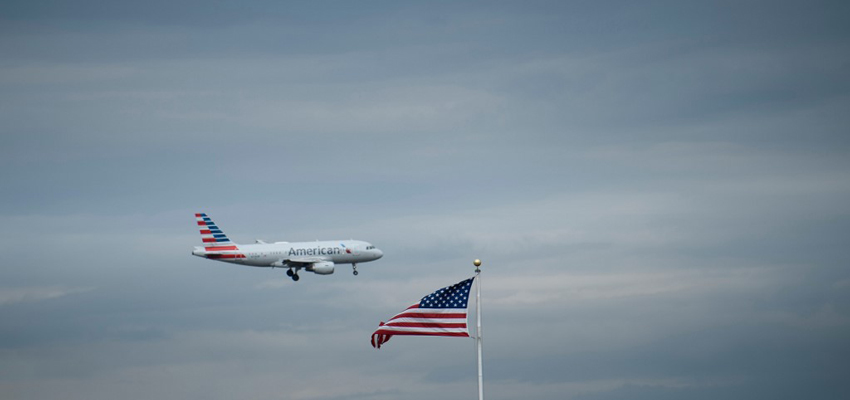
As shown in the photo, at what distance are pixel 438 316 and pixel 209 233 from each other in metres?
117

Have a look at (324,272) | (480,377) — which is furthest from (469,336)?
(324,272)

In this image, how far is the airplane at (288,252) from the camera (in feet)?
631

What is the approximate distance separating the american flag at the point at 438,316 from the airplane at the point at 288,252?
10733cm

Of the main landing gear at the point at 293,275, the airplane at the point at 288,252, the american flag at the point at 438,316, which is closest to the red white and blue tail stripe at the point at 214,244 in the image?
the airplane at the point at 288,252

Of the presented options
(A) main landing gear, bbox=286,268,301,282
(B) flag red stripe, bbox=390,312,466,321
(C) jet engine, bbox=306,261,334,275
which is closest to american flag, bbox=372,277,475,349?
(B) flag red stripe, bbox=390,312,466,321

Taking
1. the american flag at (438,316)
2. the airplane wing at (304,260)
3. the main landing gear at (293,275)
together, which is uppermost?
the airplane wing at (304,260)

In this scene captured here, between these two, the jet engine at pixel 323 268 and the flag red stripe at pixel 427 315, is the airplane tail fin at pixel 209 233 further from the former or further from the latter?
the flag red stripe at pixel 427 315

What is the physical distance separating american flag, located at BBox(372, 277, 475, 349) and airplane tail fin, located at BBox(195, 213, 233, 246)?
114782 millimetres

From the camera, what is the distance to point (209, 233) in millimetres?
196000

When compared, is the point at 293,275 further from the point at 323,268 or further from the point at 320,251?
the point at 323,268

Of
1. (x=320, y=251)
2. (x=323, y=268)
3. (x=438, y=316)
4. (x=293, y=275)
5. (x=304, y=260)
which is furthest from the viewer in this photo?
(x=293, y=275)

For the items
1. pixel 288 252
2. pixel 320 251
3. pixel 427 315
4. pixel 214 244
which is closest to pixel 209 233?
pixel 214 244

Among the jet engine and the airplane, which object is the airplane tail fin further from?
the jet engine

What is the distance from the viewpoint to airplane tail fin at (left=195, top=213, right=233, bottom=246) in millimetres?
195375
